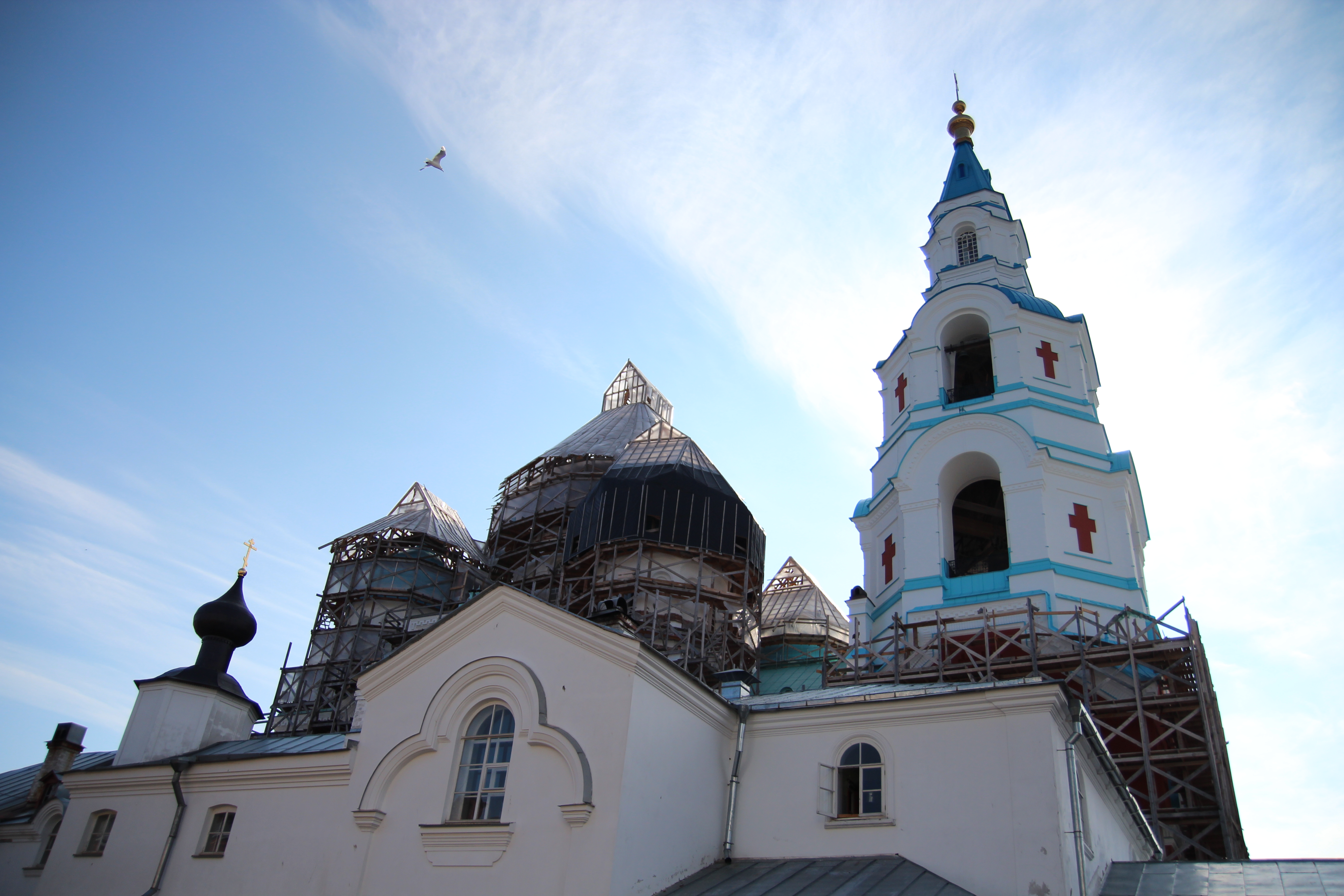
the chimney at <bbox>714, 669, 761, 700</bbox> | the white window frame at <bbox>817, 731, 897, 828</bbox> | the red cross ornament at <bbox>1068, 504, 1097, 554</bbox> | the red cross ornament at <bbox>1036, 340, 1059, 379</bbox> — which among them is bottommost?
the white window frame at <bbox>817, 731, 897, 828</bbox>

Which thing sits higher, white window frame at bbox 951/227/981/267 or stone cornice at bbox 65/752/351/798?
white window frame at bbox 951/227/981/267

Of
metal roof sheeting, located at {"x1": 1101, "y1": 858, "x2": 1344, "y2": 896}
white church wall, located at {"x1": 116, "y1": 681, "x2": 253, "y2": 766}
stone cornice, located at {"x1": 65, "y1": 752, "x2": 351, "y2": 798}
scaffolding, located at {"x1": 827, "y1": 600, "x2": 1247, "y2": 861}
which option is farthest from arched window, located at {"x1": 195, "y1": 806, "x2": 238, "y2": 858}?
metal roof sheeting, located at {"x1": 1101, "y1": 858, "x2": 1344, "y2": 896}

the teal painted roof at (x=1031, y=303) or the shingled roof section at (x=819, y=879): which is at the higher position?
the teal painted roof at (x=1031, y=303)

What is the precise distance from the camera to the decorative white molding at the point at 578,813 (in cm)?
989

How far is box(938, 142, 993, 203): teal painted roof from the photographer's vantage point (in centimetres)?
2489

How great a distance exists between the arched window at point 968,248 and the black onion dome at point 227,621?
58.0 feet

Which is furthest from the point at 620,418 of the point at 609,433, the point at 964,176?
the point at 964,176

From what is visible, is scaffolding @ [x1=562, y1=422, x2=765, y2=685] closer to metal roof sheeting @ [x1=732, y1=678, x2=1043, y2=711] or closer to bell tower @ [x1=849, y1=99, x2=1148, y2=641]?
bell tower @ [x1=849, y1=99, x2=1148, y2=641]

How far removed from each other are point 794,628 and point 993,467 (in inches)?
561

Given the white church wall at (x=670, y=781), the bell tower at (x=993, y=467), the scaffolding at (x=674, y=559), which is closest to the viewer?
the white church wall at (x=670, y=781)

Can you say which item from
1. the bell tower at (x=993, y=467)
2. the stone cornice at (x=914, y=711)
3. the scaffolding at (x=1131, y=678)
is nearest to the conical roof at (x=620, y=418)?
the bell tower at (x=993, y=467)

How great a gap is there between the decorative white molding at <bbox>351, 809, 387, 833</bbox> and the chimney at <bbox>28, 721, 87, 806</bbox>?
10069mm

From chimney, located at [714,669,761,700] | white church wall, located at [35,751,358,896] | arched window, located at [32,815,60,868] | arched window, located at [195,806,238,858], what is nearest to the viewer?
white church wall, located at [35,751,358,896]

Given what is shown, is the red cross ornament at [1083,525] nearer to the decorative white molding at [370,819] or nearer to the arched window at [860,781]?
the arched window at [860,781]
